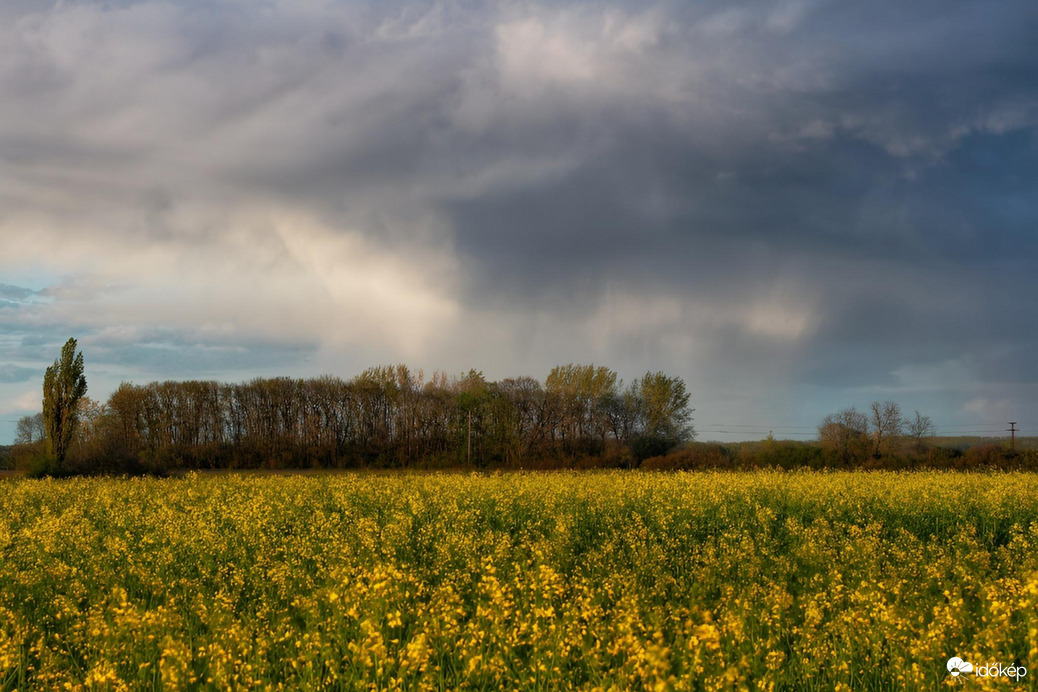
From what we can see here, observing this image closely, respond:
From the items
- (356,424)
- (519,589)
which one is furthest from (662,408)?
(519,589)

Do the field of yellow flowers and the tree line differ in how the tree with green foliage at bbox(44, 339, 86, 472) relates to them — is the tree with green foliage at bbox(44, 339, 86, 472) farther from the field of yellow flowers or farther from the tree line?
the field of yellow flowers

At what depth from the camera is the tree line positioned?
4962cm

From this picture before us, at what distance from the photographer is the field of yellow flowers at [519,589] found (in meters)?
6.12

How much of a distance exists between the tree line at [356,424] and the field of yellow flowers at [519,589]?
3073 centimetres

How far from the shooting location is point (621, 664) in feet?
20.7

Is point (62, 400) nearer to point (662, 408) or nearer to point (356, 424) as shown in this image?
point (356, 424)
